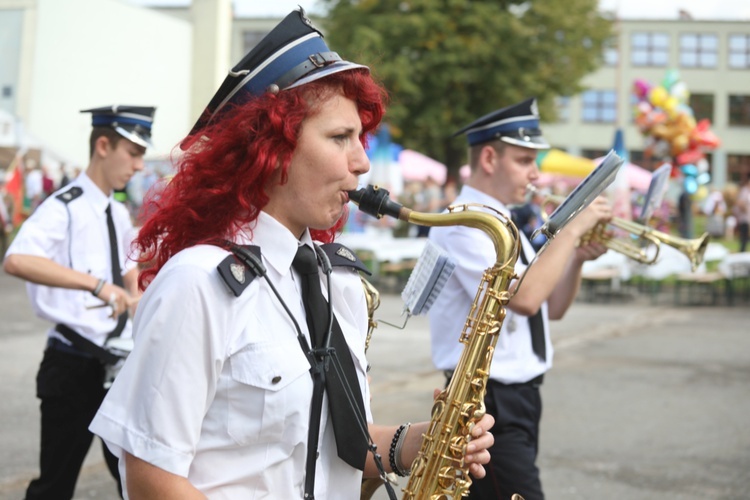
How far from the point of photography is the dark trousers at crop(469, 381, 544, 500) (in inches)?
150

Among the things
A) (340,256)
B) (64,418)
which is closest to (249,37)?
(64,418)

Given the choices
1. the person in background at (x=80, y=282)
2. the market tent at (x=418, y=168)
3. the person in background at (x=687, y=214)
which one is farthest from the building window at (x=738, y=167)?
the person in background at (x=80, y=282)

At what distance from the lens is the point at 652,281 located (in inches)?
741

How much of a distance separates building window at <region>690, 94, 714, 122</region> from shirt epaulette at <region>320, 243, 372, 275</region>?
61.2 m

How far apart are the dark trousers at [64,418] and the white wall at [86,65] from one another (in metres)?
25.7

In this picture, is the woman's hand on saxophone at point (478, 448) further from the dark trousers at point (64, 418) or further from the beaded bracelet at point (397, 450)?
the dark trousers at point (64, 418)

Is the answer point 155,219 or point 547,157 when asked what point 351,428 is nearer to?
point 155,219

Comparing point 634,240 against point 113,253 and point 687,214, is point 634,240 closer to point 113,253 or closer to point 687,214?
point 113,253

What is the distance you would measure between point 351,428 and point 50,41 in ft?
101

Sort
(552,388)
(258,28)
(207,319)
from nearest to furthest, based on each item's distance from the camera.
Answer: (207,319), (552,388), (258,28)

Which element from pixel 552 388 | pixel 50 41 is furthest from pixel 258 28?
pixel 552 388

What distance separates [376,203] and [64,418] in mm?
2518

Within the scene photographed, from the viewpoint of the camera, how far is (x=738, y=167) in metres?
61.0

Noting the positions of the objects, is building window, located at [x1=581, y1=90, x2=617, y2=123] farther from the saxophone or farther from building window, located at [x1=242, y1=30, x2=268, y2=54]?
the saxophone
